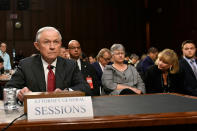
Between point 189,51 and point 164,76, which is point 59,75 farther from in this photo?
point 189,51

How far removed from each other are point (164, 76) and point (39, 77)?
2226 mm

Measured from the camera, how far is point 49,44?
2439mm

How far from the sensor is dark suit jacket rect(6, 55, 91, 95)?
2.40m

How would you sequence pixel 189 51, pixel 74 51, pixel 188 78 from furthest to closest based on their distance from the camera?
pixel 189 51 → pixel 74 51 → pixel 188 78

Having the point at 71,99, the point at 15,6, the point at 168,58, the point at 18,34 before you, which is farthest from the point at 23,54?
the point at 71,99

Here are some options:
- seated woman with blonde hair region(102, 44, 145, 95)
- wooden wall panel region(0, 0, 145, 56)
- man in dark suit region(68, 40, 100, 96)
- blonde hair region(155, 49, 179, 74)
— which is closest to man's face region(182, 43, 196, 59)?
blonde hair region(155, 49, 179, 74)

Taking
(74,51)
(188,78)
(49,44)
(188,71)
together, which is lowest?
(188,78)

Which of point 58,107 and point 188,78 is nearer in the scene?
point 58,107

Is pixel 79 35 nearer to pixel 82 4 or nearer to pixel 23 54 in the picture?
pixel 82 4

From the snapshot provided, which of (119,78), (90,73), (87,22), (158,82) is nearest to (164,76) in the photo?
(158,82)

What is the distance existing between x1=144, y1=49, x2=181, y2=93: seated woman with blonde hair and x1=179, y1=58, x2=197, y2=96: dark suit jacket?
187 mm

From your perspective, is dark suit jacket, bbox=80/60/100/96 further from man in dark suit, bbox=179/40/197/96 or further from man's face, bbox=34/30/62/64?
man's face, bbox=34/30/62/64

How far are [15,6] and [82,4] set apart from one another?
293 cm

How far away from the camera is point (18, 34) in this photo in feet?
40.9
